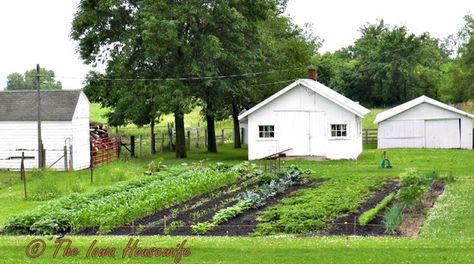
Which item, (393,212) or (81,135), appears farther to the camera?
(81,135)

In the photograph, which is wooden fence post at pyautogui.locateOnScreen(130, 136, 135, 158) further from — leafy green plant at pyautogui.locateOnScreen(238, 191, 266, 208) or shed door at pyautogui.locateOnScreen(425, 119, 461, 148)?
leafy green plant at pyautogui.locateOnScreen(238, 191, 266, 208)

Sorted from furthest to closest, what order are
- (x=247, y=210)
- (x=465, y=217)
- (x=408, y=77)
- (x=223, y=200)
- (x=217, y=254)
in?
(x=408, y=77) → (x=223, y=200) → (x=247, y=210) → (x=465, y=217) → (x=217, y=254)

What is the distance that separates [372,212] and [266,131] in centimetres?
2110

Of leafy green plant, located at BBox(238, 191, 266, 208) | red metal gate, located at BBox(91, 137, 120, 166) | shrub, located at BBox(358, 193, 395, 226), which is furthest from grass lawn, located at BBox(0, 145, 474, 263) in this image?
red metal gate, located at BBox(91, 137, 120, 166)

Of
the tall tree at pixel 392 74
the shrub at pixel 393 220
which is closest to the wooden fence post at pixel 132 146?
the shrub at pixel 393 220

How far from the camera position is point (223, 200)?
21.8 m

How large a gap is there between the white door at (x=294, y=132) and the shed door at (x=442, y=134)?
11.1m

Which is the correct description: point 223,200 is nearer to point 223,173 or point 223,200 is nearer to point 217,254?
point 223,173

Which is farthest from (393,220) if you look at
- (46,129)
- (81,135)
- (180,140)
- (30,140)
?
(180,140)

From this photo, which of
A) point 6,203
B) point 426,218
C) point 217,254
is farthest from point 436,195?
point 6,203

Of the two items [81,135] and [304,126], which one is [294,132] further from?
[81,135]

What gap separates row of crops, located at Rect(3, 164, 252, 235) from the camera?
57.7 feet

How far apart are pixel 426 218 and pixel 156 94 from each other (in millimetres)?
23399

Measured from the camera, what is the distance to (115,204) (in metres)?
19.5
